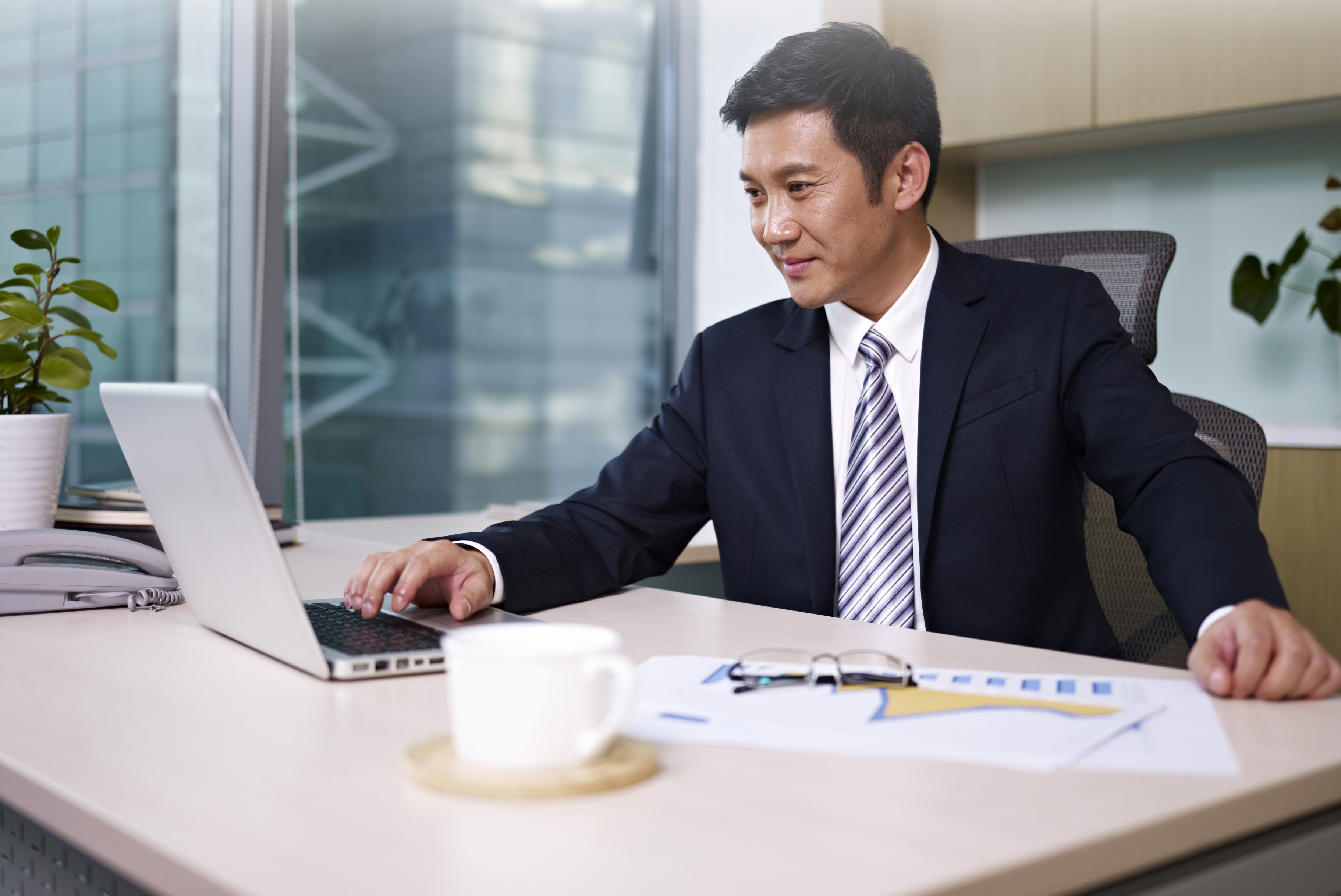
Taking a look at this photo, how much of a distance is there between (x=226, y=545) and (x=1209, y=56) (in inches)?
102

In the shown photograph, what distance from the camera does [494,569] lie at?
120 cm

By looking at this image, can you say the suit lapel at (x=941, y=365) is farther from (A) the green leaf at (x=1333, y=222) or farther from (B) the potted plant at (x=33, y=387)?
(A) the green leaf at (x=1333, y=222)

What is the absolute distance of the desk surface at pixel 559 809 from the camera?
52 centimetres

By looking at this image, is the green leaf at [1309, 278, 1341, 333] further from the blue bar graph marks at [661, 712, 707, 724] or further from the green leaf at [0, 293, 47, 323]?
the green leaf at [0, 293, 47, 323]

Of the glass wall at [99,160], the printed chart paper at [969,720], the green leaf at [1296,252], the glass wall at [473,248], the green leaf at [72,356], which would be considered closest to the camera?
the printed chart paper at [969,720]

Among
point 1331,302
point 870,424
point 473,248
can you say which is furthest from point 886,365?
point 473,248

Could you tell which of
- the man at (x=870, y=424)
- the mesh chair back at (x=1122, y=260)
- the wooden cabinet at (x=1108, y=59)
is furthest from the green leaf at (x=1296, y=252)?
the man at (x=870, y=424)

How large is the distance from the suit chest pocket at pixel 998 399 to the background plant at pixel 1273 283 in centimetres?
159

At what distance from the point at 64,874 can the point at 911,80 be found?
1.35 metres

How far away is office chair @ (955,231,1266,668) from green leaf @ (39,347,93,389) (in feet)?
4.21

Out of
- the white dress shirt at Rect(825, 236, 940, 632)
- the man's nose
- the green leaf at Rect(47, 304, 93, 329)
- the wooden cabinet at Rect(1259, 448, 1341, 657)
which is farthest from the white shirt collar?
the wooden cabinet at Rect(1259, 448, 1341, 657)

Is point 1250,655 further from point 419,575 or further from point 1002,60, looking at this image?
point 1002,60

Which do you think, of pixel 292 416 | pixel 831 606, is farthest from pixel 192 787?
pixel 292 416

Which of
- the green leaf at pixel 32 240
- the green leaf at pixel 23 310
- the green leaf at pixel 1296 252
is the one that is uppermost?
the green leaf at pixel 1296 252
